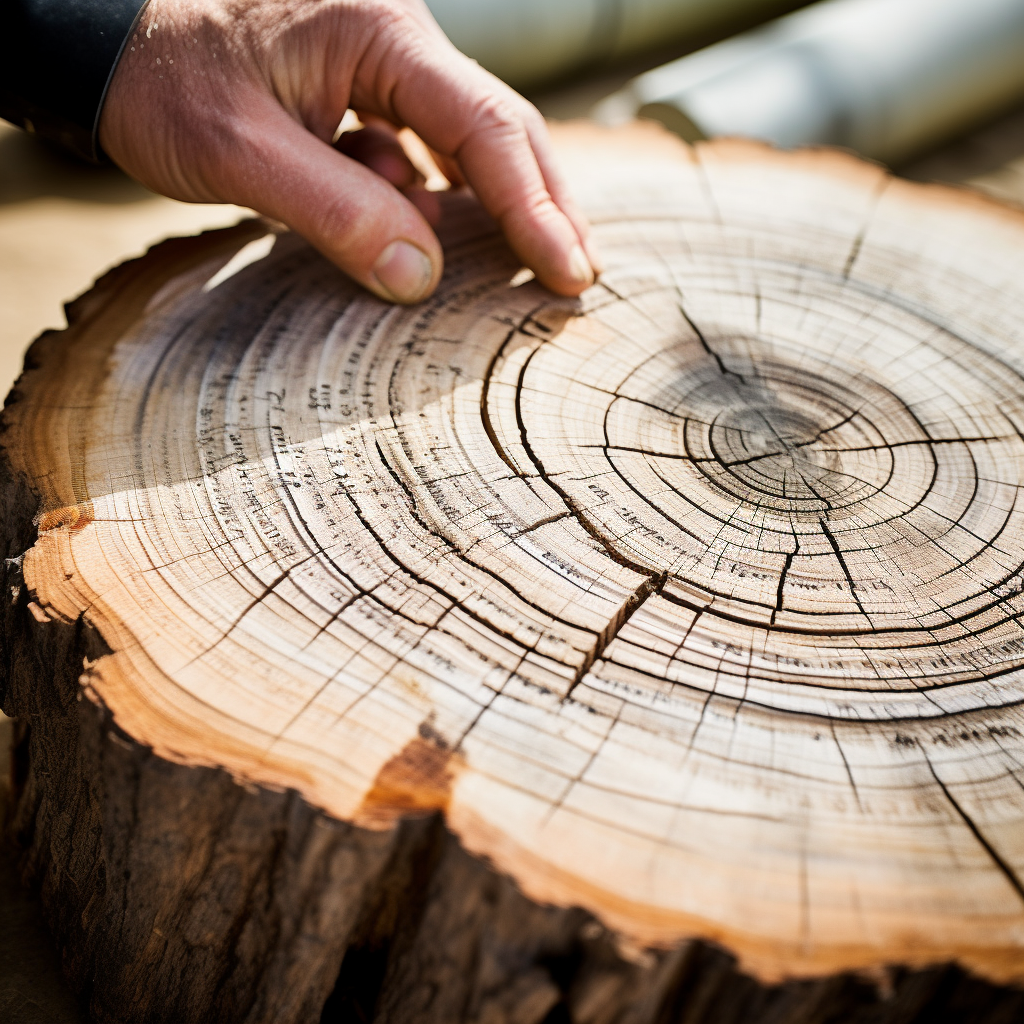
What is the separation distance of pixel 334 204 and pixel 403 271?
0.16 m

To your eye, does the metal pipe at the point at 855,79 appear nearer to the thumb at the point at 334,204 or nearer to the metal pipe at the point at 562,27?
the metal pipe at the point at 562,27

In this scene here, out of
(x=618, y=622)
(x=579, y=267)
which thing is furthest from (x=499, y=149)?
(x=618, y=622)

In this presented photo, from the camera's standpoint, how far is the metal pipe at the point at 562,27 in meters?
3.78

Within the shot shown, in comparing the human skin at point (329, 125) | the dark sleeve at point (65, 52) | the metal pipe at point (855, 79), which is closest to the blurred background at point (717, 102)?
the metal pipe at point (855, 79)

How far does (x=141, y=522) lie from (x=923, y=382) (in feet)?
4.56

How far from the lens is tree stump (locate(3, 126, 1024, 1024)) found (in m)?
0.91

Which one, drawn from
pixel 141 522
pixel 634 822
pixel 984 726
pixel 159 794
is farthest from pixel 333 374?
pixel 984 726

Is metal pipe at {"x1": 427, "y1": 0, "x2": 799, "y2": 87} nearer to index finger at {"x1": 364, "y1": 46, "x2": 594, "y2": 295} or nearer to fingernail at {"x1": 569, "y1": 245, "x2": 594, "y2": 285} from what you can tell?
index finger at {"x1": 364, "y1": 46, "x2": 594, "y2": 295}

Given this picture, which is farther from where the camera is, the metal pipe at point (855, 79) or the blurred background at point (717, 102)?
the metal pipe at point (855, 79)

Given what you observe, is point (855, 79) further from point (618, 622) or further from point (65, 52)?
point (618, 622)

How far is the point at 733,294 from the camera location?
174 cm

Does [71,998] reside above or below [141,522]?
below

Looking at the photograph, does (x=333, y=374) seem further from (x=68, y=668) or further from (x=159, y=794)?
(x=159, y=794)

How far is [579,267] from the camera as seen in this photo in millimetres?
1629
